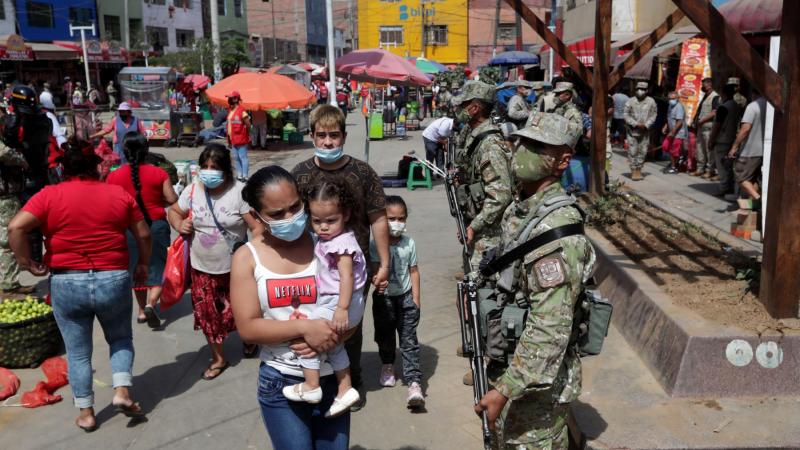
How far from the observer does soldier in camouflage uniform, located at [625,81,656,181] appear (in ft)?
42.6

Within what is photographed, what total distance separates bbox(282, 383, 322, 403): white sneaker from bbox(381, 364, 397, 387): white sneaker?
7.61 feet

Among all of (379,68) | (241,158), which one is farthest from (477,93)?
(379,68)

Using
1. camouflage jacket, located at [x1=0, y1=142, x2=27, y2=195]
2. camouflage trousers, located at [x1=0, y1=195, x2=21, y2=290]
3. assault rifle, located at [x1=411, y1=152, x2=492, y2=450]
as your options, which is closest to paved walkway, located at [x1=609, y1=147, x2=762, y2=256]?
assault rifle, located at [x1=411, y1=152, x2=492, y2=450]

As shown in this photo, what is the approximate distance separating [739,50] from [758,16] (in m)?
6.62

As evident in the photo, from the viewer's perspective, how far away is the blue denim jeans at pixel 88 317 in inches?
165

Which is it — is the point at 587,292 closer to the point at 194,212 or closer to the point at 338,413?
the point at 338,413

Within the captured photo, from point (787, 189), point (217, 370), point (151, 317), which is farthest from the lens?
point (151, 317)

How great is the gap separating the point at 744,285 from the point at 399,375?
2.69 metres

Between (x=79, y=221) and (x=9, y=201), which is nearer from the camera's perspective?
(x=79, y=221)

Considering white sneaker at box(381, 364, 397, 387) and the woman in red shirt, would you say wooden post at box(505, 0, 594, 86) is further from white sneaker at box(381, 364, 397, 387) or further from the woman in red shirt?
the woman in red shirt

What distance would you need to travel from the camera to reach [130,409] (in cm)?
447

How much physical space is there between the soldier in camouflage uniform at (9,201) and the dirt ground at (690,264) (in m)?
5.95

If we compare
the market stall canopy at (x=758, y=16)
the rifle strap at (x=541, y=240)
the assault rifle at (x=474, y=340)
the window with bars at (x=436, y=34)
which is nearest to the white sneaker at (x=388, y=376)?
the assault rifle at (x=474, y=340)

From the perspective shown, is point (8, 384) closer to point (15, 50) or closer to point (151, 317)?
point (151, 317)
